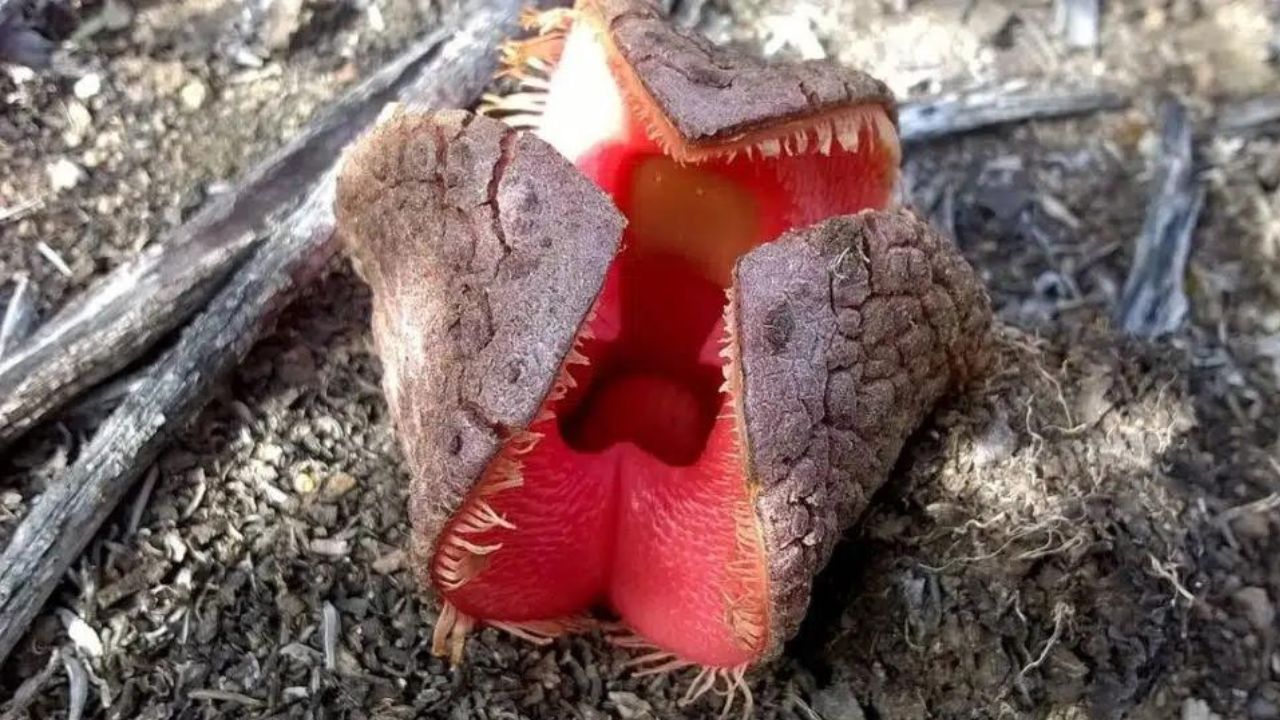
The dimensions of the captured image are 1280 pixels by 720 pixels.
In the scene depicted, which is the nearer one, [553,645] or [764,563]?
[764,563]

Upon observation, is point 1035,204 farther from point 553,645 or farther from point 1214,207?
point 553,645

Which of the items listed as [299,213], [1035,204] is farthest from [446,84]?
[1035,204]

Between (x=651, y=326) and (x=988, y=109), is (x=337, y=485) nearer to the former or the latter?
(x=651, y=326)

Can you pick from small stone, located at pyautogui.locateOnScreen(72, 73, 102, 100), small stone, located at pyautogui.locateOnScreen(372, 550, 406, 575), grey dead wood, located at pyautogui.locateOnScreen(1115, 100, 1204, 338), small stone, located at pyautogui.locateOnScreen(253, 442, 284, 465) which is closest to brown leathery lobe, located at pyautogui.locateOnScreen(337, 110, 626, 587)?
small stone, located at pyautogui.locateOnScreen(372, 550, 406, 575)

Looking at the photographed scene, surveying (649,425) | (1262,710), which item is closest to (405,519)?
(649,425)

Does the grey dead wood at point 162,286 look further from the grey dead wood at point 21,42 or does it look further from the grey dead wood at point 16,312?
the grey dead wood at point 21,42

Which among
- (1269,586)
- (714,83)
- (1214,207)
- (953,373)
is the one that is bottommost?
(1269,586)
